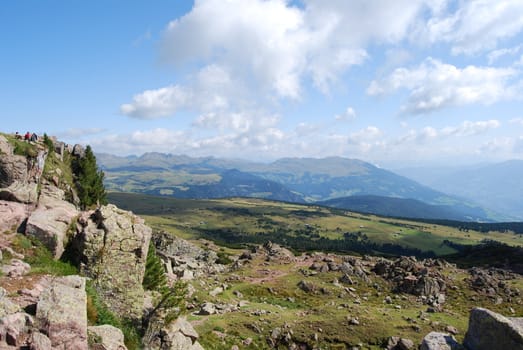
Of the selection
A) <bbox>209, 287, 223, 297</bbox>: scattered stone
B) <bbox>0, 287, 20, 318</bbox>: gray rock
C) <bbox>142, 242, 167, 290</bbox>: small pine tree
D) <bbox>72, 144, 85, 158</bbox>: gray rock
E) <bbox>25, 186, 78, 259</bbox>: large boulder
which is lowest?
<bbox>209, 287, 223, 297</bbox>: scattered stone

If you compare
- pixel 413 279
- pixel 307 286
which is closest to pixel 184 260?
pixel 307 286

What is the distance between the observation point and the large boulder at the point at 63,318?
1343 cm

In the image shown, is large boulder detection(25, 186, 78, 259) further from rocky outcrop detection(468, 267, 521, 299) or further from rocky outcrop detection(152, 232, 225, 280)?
rocky outcrop detection(468, 267, 521, 299)

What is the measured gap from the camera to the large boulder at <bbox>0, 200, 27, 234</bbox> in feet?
79.7

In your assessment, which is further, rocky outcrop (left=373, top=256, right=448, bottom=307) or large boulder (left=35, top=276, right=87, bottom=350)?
rocky outcrop (left=373, top=256, right=448, bottom=307)

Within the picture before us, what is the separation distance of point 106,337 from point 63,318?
2.25 meters

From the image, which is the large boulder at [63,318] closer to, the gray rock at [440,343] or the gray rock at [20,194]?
the gray rock at [20,194]

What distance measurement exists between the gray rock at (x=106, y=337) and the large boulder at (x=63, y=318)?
828mm

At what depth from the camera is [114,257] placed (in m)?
23.8

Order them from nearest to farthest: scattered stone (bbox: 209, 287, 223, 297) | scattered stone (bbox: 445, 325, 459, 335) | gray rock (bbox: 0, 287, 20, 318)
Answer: gray rock (bbox: 0, 287, 20, 318), scattered stone (bbox: 445, 325, 459, 335), scattered stone (bbox: 209, 287, 223, 297)

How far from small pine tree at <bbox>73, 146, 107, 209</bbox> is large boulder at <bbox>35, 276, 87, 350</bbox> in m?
57.9

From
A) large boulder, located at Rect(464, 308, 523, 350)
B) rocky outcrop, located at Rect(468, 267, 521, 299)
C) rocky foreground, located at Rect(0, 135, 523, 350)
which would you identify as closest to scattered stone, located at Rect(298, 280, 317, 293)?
rocky foreground, located at Rect(0, 135, 523, 350)

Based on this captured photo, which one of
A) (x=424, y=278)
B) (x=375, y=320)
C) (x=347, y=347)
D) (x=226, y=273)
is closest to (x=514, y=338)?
(x=347, y=347)

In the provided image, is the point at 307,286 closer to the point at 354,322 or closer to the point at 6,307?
the point at 354,322
